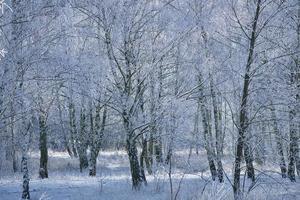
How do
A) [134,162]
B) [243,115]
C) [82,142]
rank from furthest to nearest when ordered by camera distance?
[82,142], [134,162], [243,115]

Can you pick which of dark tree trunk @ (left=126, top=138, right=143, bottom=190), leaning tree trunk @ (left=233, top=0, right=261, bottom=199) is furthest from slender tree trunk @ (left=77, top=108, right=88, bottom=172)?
leaning tree trunk @ (left=233, top=0, right=261, bottom=199)

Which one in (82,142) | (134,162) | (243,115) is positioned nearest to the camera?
(243,115)

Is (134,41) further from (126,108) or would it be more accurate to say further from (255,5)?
(255,5)

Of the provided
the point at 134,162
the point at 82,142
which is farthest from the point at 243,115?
the point at 82,142

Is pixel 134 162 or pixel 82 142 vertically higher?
pixel 82 142

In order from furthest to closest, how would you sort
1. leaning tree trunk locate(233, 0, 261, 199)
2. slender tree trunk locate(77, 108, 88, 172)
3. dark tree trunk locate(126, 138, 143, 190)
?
slender tree trunk locate(77, 108, 88, 172)
dark tree trunk locate(126, 138, 143, 190)
leaning tree trunk locate(233, 0, 261, 199)

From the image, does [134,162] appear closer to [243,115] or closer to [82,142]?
[243,115]

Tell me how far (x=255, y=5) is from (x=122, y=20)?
4.87m

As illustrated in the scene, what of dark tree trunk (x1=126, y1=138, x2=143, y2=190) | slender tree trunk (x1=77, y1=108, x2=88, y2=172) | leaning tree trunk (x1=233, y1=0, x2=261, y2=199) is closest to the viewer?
leaning tree trunk (x1=233, y1=0, x2=261, y2=199)

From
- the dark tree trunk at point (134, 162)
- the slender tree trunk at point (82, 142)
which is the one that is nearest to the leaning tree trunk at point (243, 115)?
the dark tree trunk at point (134, 162)

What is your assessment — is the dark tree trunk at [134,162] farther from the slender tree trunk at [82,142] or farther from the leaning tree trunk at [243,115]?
the slender tree trunk at [82,142]

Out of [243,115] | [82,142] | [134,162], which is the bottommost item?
[134,162]

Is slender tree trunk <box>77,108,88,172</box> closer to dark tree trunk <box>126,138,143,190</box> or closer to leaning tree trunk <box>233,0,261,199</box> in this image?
dark tree trunk <box>126,138,143,190</box>

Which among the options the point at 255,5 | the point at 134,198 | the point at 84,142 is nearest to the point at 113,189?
the point at 134,198
